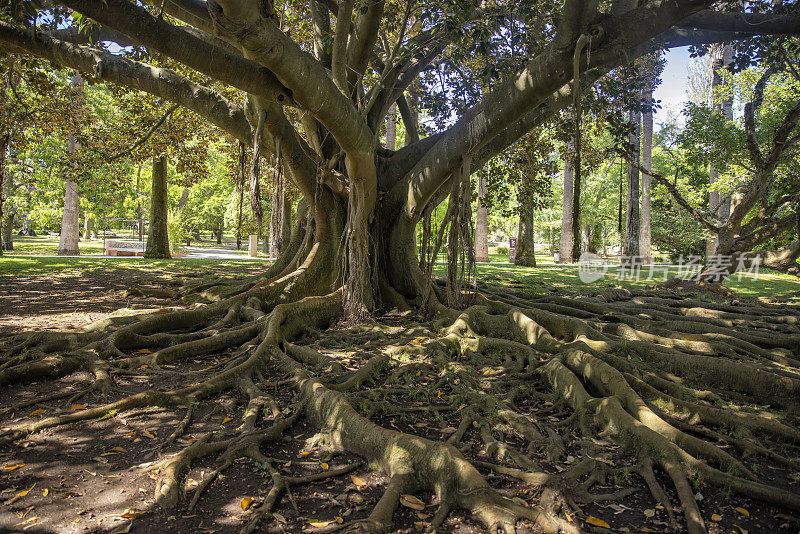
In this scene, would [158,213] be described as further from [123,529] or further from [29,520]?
[123,529]

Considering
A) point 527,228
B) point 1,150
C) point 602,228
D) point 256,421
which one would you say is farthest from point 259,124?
point 602,228

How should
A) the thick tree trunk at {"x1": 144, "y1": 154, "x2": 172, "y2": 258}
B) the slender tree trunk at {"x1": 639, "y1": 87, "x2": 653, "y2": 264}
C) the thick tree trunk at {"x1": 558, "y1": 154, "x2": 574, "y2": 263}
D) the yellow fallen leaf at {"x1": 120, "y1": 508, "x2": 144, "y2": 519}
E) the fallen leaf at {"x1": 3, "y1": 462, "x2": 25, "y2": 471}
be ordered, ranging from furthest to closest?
1. the slender tree trunk at {"x1": 639, "y1": 87, "x2": 653, "y2": 264}
2. the thick tree trunk at {"x1": 558, "y1": 154, "x2": 574, "y2": 263}
3. the thick tree trunk at {"x1": 144, "y1": 154, "x2": 172, "y2": 258}
4. the fallen leaf at {"x1": 3, "y1": 462, "x2": 25, "y2": 471}
5. the yellow fallen leaf at {"x1": 120, "y1": 508, "x2": 144, "y2": 519}

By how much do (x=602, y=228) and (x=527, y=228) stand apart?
19700mm

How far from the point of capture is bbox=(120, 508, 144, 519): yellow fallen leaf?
220 centimetres

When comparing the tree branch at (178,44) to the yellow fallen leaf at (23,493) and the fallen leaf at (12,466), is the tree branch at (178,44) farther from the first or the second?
the yellow fallen leaf at (23,493)

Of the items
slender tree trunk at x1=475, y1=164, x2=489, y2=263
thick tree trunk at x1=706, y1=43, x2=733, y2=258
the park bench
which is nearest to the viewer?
thick tree trunk at x1=706, y1=43, x2=733, y2=258

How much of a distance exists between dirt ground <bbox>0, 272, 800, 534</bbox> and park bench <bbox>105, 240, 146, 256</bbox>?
18.5 metres

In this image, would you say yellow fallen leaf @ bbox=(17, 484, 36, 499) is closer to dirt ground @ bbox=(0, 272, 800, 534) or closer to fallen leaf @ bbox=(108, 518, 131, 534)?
dirt ground @ bbox=(0, 272, 800, 534)

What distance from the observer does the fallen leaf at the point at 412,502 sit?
237 centimetres

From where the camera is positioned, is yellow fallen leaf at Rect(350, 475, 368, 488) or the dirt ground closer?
the dirt ground

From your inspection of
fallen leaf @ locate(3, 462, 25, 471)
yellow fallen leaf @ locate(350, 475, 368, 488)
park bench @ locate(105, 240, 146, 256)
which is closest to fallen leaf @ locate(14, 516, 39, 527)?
fallen leaf @ locate(3, 462, 25, 471)

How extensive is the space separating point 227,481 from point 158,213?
14.5 metres

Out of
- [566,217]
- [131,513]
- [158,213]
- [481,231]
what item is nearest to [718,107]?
[566,217]

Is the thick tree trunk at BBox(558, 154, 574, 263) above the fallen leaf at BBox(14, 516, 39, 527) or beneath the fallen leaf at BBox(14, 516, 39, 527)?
above
